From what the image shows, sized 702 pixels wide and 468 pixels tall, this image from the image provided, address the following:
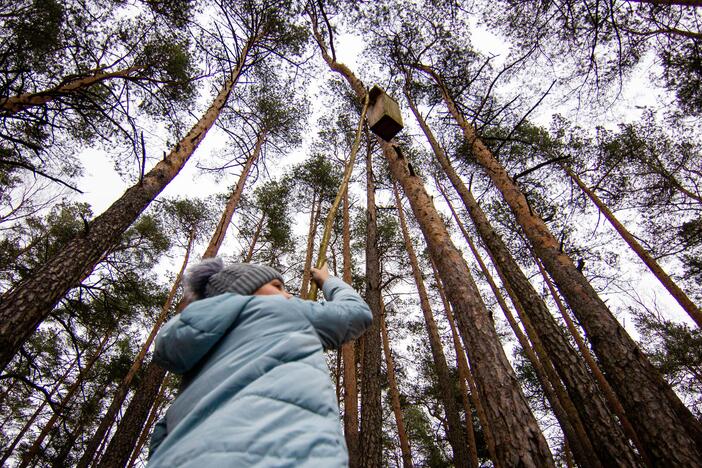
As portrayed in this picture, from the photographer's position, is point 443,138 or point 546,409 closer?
point 443,138

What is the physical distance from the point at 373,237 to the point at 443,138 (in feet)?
13.3

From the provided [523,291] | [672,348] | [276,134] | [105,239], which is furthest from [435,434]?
[105,239]

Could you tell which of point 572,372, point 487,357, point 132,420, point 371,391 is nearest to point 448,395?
point 371,391

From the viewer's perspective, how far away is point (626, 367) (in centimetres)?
354

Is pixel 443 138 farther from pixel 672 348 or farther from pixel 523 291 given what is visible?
pixel 672 348

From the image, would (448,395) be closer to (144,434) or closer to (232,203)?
(232,203)

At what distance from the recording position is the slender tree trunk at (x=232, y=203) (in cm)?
725

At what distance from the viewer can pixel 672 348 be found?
1405 centimetres

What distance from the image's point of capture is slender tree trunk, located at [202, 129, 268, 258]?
23.8 feet

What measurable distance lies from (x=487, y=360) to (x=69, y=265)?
416cm

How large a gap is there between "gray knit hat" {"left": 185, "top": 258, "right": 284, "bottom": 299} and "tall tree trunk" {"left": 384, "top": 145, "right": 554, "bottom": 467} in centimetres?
193

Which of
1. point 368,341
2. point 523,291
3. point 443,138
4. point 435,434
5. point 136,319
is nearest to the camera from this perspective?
point 523,291

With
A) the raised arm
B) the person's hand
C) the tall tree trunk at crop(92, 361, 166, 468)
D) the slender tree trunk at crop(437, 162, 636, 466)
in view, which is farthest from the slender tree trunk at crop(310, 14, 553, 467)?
the tall tree trunk at crop(92, 361, 166, 468)

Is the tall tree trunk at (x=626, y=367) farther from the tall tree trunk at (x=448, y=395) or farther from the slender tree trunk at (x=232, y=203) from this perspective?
the slender tree trunk at (x=232, y=203)
